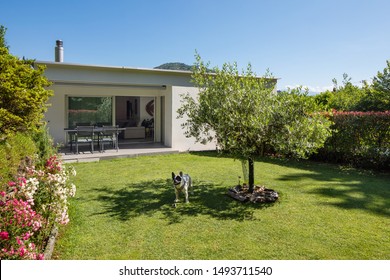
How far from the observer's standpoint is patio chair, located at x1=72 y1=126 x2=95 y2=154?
12.7m

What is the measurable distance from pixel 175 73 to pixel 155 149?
13.5ft

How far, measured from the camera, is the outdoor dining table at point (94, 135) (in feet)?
42.2

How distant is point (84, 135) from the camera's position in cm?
1365

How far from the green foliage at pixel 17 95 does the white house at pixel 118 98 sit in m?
2.91

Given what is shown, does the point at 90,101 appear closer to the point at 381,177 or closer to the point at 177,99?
the point at 177,99

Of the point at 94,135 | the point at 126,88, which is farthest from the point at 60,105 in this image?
the point at 126,88

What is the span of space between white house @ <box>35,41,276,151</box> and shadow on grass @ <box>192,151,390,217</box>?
5.96 m

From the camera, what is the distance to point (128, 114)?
1692cm

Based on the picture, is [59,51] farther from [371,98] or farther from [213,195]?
[371,98]

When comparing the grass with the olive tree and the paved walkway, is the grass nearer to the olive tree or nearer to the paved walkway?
the olive tree

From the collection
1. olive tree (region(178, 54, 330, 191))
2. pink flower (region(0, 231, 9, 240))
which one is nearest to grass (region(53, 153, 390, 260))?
pink flower (region(0, 231, 9, 240))

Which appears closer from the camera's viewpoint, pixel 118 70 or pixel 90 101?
pixel 118 70

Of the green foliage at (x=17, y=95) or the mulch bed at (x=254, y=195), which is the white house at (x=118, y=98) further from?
the mulch bed at (x=254, y=195)

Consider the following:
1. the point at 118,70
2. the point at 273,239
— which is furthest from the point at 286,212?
the point at 118,70
